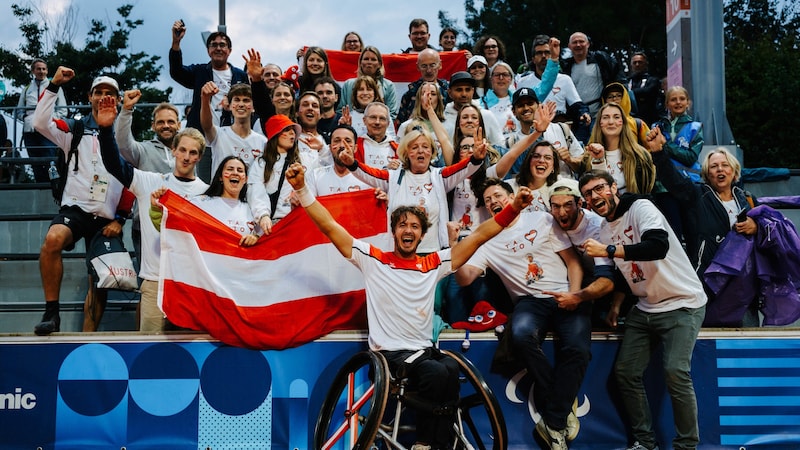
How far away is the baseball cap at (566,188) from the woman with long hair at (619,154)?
0.99 meters

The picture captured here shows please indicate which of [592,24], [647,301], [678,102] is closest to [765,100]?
[592,24]

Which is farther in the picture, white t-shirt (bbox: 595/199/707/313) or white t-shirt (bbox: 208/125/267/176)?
white t-shirt (bbox: 208/125/267/176)

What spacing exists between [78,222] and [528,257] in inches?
162

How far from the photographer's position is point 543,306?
23.5 feet

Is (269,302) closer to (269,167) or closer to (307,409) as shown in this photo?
(307,409)

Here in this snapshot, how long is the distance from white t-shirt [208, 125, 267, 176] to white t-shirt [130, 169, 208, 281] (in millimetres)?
1013

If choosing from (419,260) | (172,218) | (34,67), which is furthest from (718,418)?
(34,67)

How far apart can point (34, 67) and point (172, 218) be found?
782cm

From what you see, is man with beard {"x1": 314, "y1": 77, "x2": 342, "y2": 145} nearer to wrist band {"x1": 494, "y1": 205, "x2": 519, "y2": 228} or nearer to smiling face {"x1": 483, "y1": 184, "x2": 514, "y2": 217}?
smiling face {"x1": 483, "y1": 184, "x2": 514, "y2": 217}

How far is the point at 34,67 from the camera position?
45.2 ft

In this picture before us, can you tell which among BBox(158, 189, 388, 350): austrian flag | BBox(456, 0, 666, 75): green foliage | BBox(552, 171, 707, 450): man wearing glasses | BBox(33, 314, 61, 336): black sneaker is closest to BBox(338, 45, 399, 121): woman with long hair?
BBox(158, 189, 388, 350): austrian flag

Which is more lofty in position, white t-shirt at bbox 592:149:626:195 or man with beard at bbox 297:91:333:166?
man with beard at bbox 297:91:333:166

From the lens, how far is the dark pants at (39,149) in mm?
13867

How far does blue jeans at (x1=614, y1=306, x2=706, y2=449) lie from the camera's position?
6.76 meters
